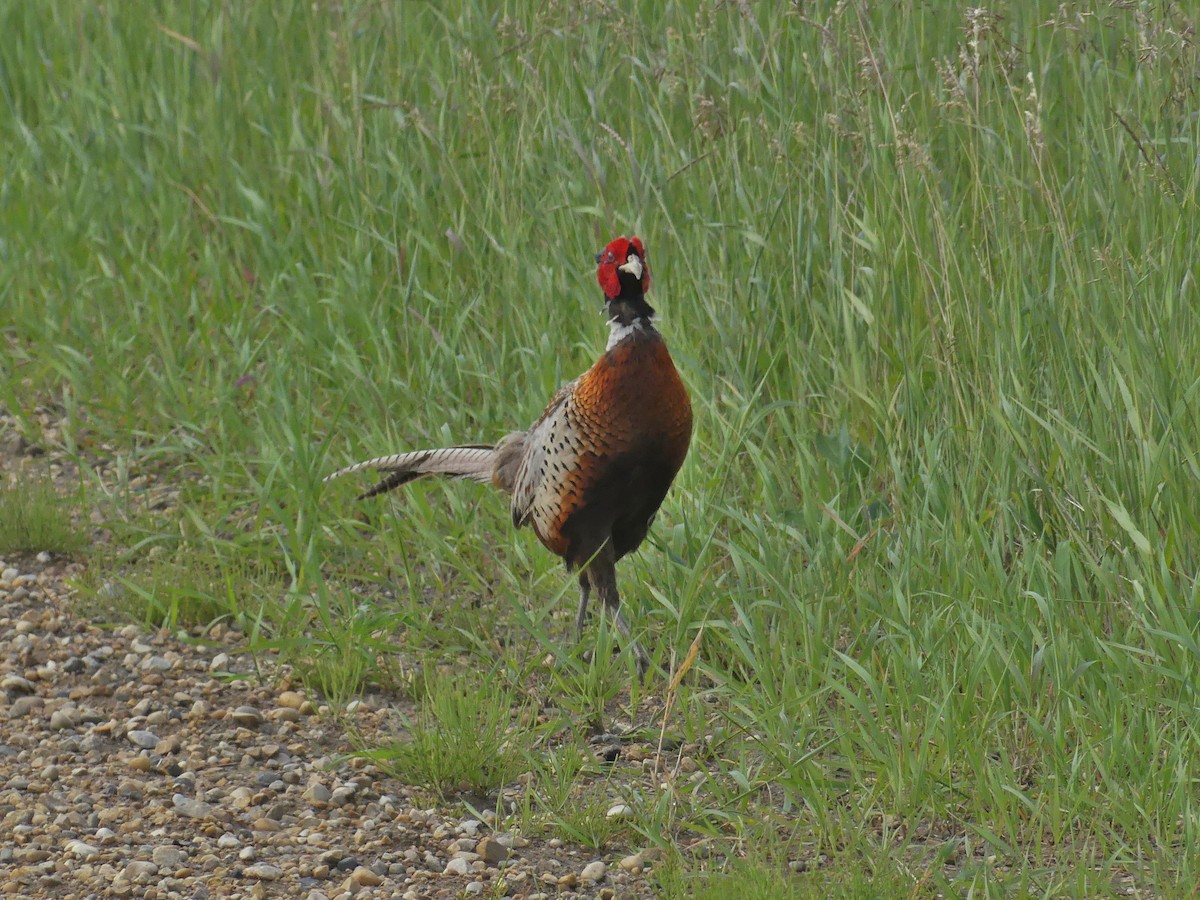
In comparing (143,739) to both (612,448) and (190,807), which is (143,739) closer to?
(190,807)

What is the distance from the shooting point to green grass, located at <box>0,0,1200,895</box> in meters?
3.64

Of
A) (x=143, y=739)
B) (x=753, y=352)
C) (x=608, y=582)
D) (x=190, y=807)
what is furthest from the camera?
(x=753, y=352)

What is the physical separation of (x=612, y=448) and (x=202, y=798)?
4.37 ft

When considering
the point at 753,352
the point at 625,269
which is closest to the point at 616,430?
the point at 625,269

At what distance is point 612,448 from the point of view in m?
4.19

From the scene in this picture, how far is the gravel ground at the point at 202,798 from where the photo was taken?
3471 mm

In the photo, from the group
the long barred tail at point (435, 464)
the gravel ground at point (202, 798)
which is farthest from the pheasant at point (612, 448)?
the gravel ground at point (202, 798)

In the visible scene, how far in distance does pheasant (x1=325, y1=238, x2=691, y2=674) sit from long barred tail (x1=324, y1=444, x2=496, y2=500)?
0.64ft

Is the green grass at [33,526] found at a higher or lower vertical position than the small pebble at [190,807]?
higher

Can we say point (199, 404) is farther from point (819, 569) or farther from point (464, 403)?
point (819, 569)

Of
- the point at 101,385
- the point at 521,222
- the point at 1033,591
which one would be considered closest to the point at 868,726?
the point at 1033,591

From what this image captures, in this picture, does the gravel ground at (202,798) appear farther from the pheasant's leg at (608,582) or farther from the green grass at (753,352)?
the pheasant's leg at (608,582)

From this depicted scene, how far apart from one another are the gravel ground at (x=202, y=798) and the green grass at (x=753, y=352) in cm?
26

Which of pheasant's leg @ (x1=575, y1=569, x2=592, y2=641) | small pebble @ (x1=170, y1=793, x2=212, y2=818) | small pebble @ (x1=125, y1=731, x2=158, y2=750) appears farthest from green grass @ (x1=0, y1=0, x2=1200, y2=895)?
small pebble @ (x1=170, y1=793, x2=212, y2=818)
